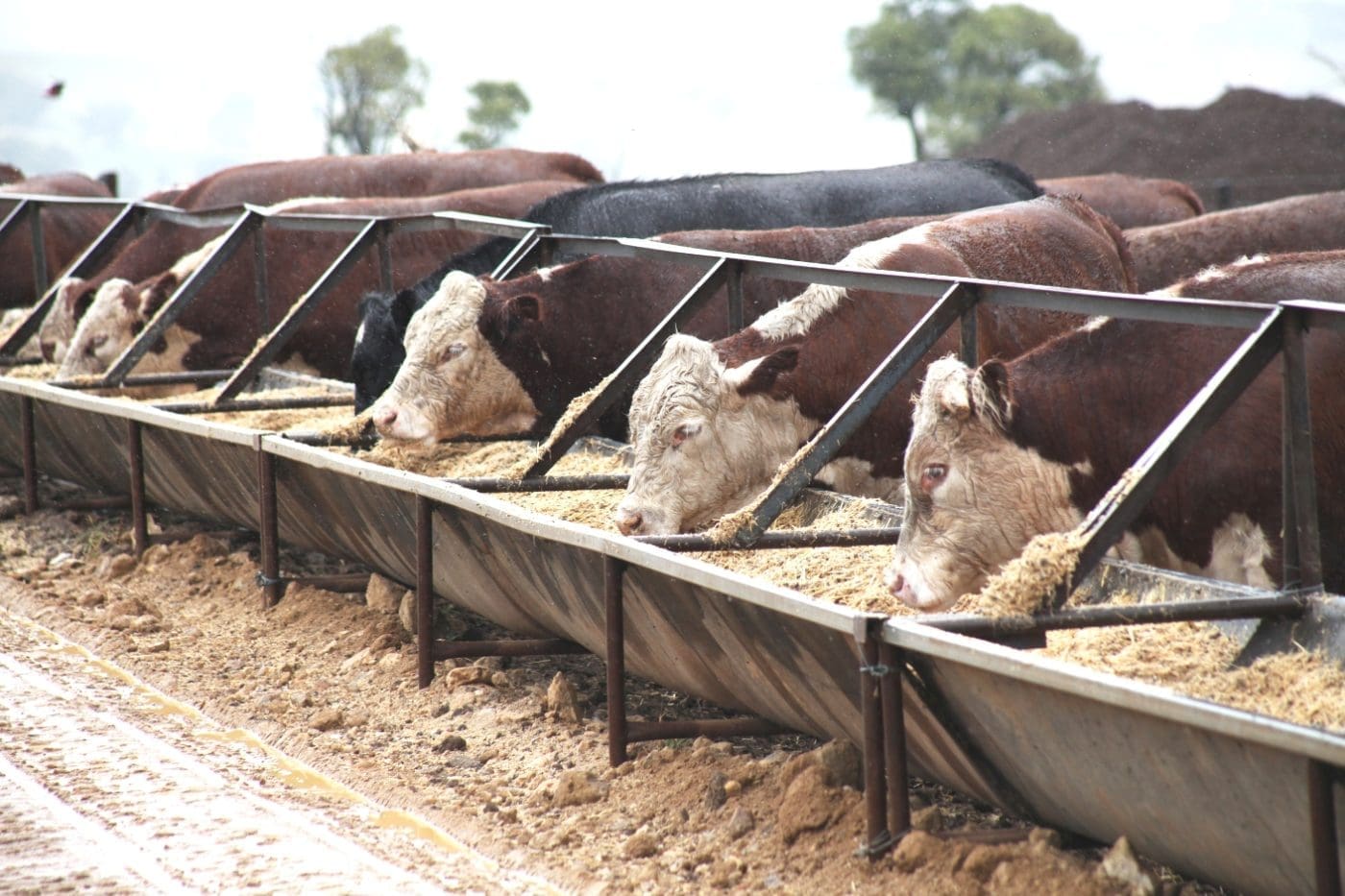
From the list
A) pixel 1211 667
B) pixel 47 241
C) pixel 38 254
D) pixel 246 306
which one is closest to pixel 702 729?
pixel 1211 667

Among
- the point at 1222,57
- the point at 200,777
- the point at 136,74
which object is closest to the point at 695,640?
the point at 200,777

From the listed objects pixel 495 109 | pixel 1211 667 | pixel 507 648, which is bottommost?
pixel 507 648

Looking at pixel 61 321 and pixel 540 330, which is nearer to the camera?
pixel 540 330

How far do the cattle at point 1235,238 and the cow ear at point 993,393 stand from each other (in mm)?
5721

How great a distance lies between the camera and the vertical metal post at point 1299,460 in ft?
12.1

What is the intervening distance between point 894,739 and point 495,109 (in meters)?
41.3

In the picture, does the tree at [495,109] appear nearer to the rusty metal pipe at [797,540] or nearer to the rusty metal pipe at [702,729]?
the rusty metal pipe at [797,540]

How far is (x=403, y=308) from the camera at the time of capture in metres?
7.82

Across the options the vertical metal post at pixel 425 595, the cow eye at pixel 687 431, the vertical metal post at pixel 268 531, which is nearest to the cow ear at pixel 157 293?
the vertical metal post at pixel 268 531

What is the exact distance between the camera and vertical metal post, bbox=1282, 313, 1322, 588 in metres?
3.70

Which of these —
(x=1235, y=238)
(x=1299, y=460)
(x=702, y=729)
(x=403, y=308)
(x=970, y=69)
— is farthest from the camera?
(x=970, y=69)

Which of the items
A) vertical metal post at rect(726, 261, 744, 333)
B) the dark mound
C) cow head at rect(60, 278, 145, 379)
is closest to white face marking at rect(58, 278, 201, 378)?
cow head at rect(60, 278, 145, 379)

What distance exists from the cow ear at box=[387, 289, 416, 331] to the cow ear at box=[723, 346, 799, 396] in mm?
2740

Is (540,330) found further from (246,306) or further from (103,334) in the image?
(103,334)
